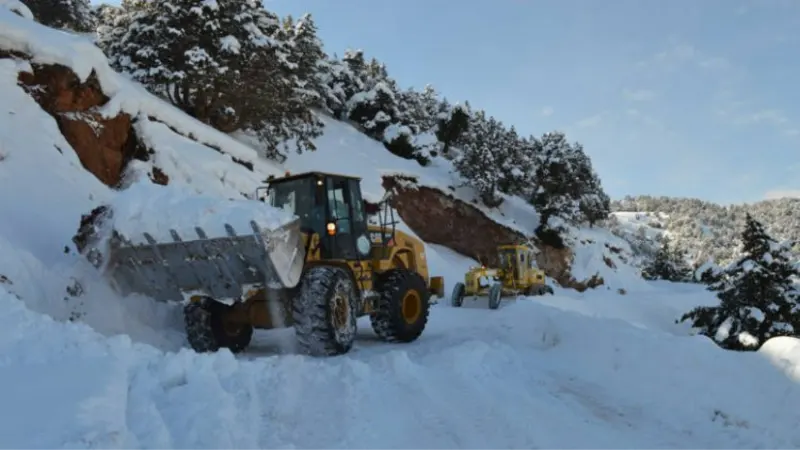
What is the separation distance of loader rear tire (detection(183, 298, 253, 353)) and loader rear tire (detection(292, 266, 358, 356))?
1.56 metres

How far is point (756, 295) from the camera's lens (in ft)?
57.3

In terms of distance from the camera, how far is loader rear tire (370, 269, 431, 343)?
30.8 ft

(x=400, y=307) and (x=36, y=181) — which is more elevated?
(x=36, y=181)

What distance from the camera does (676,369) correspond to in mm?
6047

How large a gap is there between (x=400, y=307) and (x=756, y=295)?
13.6 meters

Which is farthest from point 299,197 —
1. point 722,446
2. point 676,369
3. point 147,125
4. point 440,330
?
point 147,125

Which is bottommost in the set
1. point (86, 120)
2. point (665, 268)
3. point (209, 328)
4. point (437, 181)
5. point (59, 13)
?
point (665, 268)

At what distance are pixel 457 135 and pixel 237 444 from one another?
4088 centimetres

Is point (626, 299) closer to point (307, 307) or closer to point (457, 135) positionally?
point (457, 135)

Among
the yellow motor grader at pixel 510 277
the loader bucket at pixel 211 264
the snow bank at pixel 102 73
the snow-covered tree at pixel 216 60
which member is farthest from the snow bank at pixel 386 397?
the snow-covered tree at pixel 216 60

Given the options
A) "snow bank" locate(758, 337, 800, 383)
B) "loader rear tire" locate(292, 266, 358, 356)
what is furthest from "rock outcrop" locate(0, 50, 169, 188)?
"snow bank" locate(758, 337, 800, 383)

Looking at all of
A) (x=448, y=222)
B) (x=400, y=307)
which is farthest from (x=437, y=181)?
(x=400, y=307)

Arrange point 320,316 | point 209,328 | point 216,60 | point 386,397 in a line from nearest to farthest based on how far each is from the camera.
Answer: point 386,397 → point 320,316 → point 209,328 → point 216,60

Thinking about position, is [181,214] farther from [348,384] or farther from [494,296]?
[494,296]
